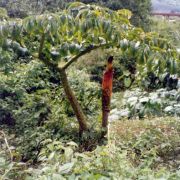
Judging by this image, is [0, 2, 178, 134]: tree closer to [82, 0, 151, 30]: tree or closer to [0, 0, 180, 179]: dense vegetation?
[0, 0, 180, 179]: dense vegetation

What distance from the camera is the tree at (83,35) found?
2.95 meters

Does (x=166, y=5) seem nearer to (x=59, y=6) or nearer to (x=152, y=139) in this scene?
(x=59, y=6)

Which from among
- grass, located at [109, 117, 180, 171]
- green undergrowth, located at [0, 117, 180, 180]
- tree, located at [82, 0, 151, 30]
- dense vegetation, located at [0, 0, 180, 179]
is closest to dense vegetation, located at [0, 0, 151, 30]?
tree, located at [82, 0, 151, 30]

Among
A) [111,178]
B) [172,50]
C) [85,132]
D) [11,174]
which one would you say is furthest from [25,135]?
[111,178]

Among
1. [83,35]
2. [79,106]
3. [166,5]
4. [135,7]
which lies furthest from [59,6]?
[83,35]

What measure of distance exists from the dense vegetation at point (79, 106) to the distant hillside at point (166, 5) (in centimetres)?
530

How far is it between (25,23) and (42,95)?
57.0 inches

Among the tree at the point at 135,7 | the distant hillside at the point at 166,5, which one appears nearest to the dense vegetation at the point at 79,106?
the tree at the point at 135,7

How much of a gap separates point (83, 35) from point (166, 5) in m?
7.32

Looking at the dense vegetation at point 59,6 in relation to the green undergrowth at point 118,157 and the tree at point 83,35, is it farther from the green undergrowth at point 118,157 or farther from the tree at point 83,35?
the tree at point 83,35

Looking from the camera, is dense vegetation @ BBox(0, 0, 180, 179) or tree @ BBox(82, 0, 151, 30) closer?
dense vegetation @ BBox(0, 0, 180, 179)

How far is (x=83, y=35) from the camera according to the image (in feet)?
10.5

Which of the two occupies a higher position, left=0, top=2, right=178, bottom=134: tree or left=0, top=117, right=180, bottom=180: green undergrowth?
left=0, top=2, right=178, bottom=134: tree

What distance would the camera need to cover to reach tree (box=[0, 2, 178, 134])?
9.68 feet
